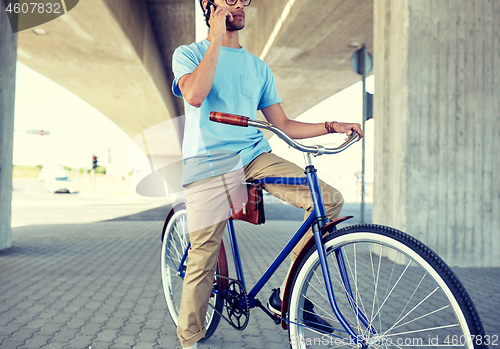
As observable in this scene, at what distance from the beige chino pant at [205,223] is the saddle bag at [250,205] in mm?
41

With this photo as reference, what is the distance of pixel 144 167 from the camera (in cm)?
235

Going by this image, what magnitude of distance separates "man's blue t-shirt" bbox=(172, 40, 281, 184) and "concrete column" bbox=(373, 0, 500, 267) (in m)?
3.30

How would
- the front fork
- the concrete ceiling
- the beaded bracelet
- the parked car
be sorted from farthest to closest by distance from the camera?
1. the parked car
2. the concrete ceiling
3. the beaded bracelet
4. the front fork

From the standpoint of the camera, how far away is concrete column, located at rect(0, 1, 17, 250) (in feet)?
18.4

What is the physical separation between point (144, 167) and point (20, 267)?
10.3 ft

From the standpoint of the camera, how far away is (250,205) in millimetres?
1951

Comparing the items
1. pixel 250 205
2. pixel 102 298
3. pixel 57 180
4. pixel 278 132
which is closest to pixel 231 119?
pixel 278 132

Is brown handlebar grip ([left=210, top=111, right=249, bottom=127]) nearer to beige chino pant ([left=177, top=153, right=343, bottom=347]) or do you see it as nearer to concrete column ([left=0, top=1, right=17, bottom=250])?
beige chino pant ([left=177, top=153, right=343, bottom=347])

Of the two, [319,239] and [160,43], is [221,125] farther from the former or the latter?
[160,43]

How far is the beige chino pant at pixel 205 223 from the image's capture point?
1.90 m

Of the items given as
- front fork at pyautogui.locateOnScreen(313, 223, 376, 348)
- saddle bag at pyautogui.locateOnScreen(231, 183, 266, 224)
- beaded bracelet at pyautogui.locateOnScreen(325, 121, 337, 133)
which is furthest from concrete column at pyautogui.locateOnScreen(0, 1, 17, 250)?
front fork at pyautogui.locateOnScreen(313, 223, 376, 348)

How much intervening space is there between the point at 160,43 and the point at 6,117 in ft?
34.7

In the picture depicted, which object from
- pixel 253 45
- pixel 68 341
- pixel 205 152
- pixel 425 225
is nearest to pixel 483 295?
pixel 425 225

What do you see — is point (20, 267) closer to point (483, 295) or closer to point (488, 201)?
point (483, 295)
